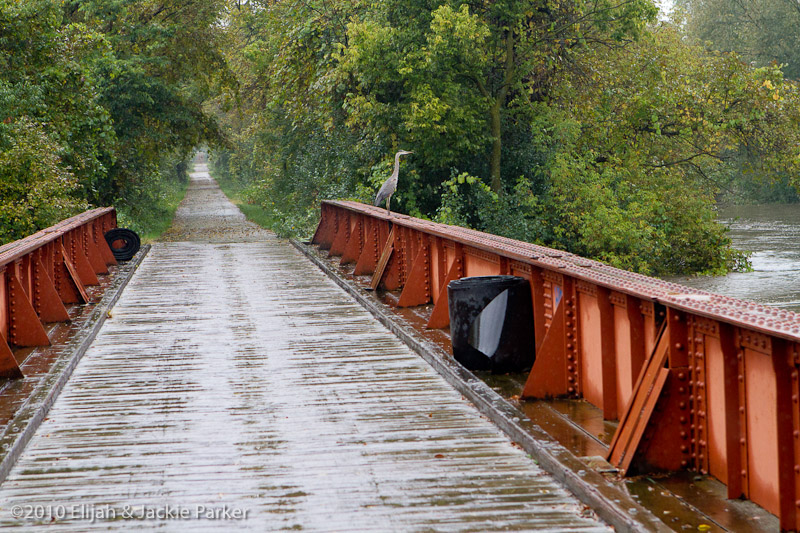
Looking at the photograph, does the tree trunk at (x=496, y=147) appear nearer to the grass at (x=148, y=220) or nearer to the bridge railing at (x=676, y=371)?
the grass at (x=148, y=220)

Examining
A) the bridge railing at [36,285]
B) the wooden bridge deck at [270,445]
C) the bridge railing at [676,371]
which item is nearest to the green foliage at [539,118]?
the bridge railing at [36,285]

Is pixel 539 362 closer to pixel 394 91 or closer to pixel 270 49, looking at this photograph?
pixel 394 91

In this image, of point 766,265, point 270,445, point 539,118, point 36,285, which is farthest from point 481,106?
point 270,445

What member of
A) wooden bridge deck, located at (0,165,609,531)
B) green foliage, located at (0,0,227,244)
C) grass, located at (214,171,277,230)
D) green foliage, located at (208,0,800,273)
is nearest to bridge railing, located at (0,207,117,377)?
wooden bridge deck, located at (0,165,609,531)

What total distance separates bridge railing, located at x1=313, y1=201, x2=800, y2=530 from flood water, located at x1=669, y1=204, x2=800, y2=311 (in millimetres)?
13084

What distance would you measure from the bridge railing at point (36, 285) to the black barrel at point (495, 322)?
360 centimetres

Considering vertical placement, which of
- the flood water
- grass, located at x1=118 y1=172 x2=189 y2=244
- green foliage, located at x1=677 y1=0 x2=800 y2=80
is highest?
green foliage, located at x1=677 y1=0 x2=800 y2=80

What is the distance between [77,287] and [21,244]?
2493mm

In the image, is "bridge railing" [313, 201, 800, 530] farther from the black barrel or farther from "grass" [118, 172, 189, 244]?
"grass" [118, 172, 189, 244]

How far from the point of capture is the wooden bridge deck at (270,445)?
470 centimetres

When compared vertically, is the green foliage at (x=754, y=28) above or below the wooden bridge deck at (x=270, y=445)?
above

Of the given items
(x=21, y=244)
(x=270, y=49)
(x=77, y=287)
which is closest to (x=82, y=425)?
(x=21, y=244)

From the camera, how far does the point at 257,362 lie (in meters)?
8.69

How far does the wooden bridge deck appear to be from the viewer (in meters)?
4.70
